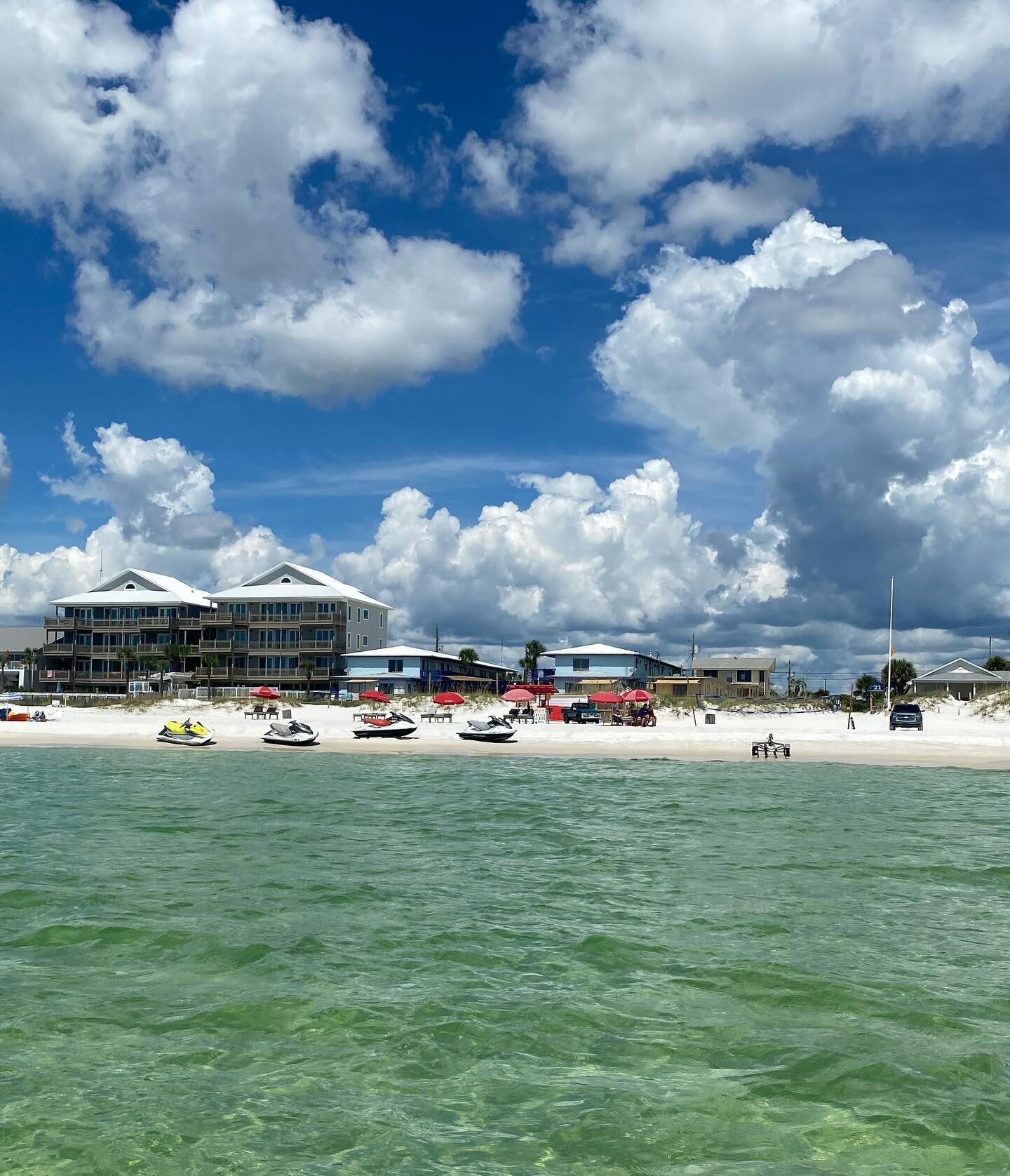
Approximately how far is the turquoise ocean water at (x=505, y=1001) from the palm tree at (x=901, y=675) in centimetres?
9848

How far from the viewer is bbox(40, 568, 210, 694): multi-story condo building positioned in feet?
340

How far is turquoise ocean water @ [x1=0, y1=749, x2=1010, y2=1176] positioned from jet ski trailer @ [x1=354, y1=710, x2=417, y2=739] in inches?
1289

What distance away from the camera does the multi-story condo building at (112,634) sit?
10350 cm

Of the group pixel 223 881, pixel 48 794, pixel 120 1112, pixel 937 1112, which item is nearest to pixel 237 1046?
pixel 120 1112

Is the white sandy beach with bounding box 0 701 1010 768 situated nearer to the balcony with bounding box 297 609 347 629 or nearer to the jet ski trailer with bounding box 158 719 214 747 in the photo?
the jet ski trailer with bounding box 158 719 214 747

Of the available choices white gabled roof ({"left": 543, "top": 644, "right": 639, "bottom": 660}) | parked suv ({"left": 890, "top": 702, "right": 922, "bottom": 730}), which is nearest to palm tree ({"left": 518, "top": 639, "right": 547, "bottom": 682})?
white gabled roof ({"left": 543, "top": 644, "right": 639, "bottom": 660})

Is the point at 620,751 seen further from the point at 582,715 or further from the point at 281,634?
the point at 281,634

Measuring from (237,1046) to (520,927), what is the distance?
6.39 meters

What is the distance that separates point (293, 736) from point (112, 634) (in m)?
56.0

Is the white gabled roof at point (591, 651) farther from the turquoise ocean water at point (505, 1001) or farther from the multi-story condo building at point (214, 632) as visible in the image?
the turquoise ocean water at point (505, 1001)

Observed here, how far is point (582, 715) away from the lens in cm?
6850

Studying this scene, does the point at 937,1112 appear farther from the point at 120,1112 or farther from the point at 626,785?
the point at 626,785

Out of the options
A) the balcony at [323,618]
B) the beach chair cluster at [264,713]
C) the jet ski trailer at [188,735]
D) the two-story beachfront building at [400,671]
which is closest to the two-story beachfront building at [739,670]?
the two-story beachfront building at [400,671]

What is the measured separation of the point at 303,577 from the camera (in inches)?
4230
